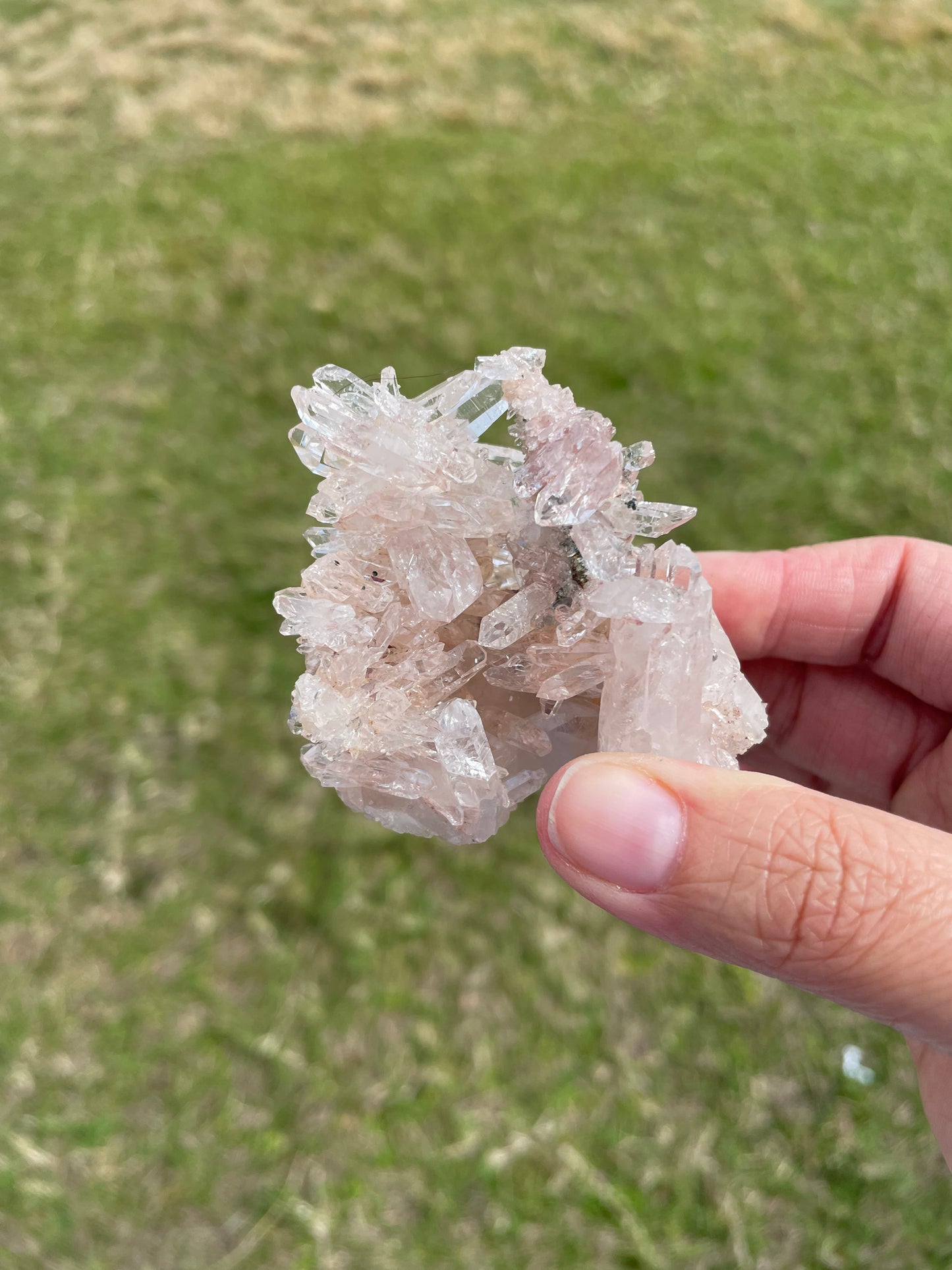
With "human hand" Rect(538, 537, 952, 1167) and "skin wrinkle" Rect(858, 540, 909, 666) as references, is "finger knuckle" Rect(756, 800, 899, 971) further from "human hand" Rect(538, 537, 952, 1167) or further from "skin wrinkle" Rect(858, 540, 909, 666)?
"skin wrinkle" Rect(858, 540, 909, 666)

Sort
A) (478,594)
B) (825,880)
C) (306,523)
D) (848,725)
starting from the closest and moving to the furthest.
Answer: (825,880)
(478,594)
(848,725)
(306,523)

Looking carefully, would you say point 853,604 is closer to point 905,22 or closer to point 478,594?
point 478,594

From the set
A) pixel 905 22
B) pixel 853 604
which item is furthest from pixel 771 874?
pixel 905 22

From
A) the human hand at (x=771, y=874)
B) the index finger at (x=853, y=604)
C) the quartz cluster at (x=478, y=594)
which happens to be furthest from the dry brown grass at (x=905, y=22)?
the human hand at (x=771, y=874)

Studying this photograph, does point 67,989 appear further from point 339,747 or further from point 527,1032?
point 339,747

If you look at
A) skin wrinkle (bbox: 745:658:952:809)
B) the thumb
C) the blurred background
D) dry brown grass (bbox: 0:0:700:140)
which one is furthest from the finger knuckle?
dry brown grass (bbox: 0:0:700:140)
